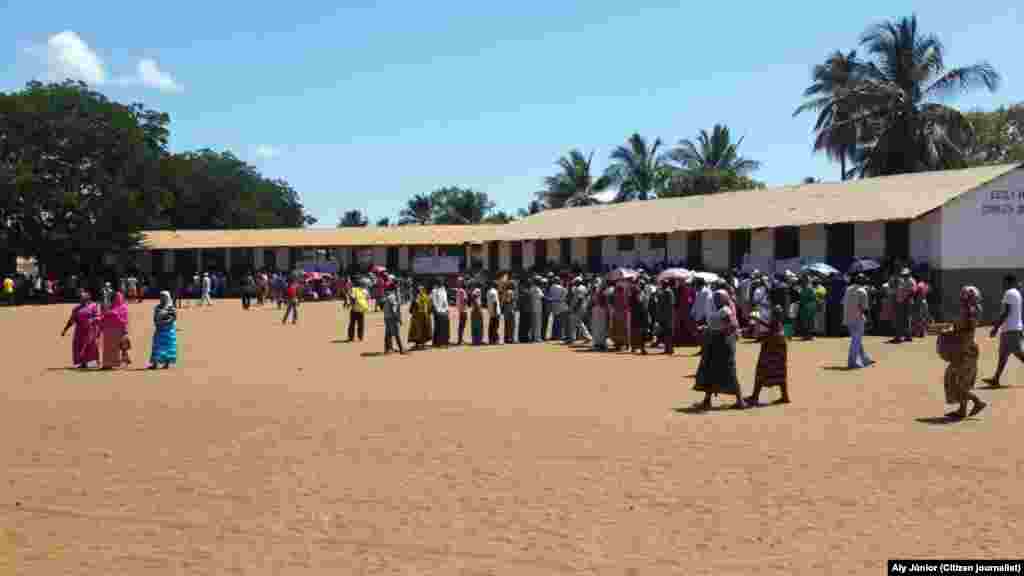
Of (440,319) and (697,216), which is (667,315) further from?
(697,216)

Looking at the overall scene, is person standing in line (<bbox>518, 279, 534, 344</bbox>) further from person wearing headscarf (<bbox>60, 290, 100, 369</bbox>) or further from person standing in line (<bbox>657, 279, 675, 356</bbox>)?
person wearing headscarf (<bbox>60, 290, 100, 369</bbox>)

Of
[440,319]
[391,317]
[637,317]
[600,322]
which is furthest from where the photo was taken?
[440,319]

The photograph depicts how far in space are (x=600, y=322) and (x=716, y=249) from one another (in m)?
13.5

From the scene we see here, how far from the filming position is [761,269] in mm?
30016

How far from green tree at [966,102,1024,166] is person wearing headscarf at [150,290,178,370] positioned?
1708 inches

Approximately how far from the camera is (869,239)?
26750mm

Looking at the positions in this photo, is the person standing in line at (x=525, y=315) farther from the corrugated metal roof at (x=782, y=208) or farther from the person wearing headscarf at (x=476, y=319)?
the corrugated metal roof at (x=782, y=208)

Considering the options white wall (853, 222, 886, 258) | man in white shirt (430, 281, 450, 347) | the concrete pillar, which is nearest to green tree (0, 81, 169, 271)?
the concrete pillar

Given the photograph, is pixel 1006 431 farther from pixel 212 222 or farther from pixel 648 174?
pixel 212 222

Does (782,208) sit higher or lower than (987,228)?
higher

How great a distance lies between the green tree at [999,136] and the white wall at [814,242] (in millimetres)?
25453

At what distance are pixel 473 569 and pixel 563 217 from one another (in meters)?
38.6

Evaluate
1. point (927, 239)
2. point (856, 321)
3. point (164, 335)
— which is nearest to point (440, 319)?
point (164, 335)

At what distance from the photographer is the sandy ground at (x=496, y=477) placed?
6102 millimetres
